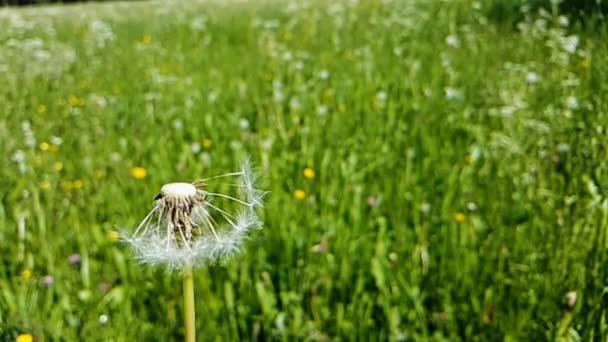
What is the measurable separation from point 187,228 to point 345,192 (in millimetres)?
1482

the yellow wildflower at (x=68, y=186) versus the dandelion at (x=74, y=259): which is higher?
the dandelion at (x=74, y=259)

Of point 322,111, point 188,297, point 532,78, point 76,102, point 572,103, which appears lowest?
point 76,102

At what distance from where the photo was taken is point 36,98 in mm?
3674

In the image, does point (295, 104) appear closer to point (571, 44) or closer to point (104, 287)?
point (571, 44)

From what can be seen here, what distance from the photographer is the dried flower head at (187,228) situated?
0.72 metres

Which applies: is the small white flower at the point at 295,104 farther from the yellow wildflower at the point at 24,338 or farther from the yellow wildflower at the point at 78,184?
the yellow wildflower at the point at 24,338

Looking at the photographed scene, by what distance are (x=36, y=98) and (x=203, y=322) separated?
250 centimetres

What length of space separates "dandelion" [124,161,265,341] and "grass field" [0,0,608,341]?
0.36m

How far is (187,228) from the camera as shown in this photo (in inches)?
29.5

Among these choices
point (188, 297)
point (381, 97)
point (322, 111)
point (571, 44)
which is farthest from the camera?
point (381, 97)

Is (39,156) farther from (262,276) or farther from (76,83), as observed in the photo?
(76,83)

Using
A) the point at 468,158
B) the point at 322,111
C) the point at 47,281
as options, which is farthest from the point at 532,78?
the point at 47,281

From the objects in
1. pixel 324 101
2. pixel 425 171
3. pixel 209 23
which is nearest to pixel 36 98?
pixel 324 101

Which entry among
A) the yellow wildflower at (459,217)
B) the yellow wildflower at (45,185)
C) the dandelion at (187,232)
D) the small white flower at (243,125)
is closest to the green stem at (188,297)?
the dandelion at (187,232)
